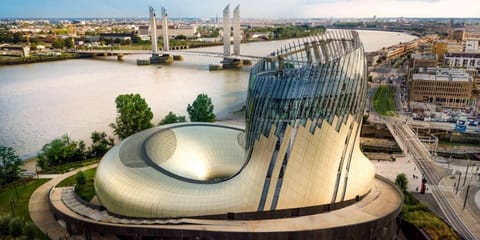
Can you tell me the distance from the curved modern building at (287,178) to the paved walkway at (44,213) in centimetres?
428

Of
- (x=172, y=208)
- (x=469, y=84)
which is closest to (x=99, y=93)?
(x=172, y=208)

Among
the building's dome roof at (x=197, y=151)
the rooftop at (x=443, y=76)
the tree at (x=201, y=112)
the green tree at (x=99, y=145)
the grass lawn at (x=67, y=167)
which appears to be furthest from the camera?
the rooftop at (x=443, y=76)

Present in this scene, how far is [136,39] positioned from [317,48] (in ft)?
540

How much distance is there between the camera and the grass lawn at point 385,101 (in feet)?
212

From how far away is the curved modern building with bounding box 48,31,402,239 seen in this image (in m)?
21.6

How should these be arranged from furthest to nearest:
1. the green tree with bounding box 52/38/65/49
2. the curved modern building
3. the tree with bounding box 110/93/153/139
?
the green tree with bounding box 52/38/65/49 < the tree with bounding box 110/93/153/139 < the curved modern building

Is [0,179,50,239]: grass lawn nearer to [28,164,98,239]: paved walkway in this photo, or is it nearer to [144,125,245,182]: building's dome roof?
[28,164,98,239]: paved walkway

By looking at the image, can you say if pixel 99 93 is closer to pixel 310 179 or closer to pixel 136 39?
pixel 310 179

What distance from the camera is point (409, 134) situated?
5166 cm

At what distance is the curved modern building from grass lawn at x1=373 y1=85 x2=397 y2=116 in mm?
42450

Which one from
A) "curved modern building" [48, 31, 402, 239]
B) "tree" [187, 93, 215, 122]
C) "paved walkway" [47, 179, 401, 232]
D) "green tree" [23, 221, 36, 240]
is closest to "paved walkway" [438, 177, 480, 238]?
"paved walkway" [47, 179, 401, 232]

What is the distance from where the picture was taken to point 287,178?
22.3 m

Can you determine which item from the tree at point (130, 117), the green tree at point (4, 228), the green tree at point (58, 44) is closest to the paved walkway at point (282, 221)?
the green tree at point (4, 228)

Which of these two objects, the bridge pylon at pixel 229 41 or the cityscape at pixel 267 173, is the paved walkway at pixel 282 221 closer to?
the cityscape at pixel 267 173
